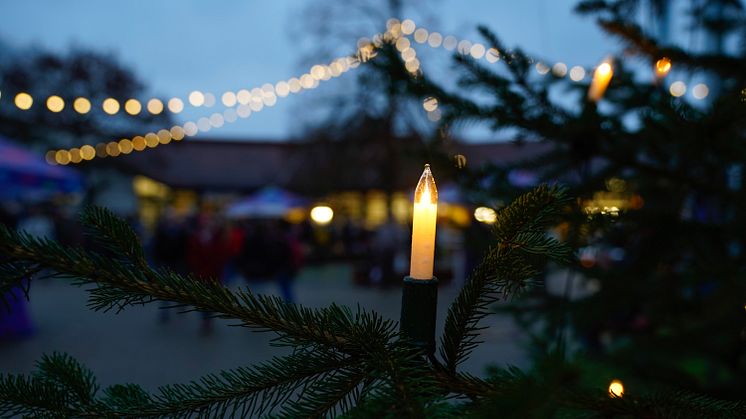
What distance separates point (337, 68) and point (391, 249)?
14.2 feet

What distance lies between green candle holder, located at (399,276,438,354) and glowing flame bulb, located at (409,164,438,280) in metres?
0.02

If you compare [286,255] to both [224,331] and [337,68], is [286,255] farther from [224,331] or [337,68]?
[337,68]

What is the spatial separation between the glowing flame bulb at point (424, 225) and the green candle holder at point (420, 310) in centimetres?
2

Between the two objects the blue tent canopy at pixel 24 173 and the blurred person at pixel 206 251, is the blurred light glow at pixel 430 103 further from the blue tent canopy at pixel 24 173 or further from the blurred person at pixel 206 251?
the blue tent canopy at pixel 24 173

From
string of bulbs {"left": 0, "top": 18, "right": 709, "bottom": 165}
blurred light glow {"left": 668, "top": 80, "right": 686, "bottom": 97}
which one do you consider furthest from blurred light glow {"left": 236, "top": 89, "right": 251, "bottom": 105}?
blurred light glow {"left": 668, "top": 80, "right": 686, "bottom": 97}

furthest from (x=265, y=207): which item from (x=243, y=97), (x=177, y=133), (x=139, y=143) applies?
(x=243, y=97)

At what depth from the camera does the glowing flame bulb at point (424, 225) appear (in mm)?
744

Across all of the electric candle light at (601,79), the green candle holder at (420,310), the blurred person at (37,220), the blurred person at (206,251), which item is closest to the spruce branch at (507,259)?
the green candle holder at (420,310)

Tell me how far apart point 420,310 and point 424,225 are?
0.42 ft

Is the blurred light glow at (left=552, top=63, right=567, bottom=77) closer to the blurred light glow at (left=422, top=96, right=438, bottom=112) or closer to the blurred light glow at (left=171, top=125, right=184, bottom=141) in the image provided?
the blurred light glow at (left=422, top=96, right=438, bottom=112)

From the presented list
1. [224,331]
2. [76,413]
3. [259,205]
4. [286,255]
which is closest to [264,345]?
[224,331]

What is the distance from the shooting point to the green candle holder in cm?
76

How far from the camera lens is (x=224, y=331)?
24.0ft

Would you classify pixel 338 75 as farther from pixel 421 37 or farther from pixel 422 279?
pixel 422 279
